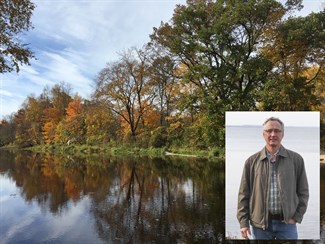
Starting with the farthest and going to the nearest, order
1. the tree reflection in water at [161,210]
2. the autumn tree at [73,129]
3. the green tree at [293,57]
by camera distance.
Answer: the autumn tree at [73,129], the green tree at [293,57], the tree reflection in water at [161,210]

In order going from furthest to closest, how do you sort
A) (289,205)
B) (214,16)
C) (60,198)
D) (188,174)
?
(214,16), (188,174), (60,198), (289,205)

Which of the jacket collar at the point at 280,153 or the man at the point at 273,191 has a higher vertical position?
the jacket collar at the point at 280,153

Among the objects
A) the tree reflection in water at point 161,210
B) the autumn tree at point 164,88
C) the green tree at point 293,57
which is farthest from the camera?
the autumn tree at point 164,88

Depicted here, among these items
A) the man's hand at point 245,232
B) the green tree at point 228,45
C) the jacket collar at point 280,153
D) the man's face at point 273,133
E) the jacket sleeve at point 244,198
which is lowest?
the man's hand at point 245,232

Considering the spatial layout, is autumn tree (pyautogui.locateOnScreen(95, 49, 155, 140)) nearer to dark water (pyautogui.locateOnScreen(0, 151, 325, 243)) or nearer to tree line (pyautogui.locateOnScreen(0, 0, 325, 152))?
tree line (pyautogui.locateOnScreen(0, 0, 325, 152))

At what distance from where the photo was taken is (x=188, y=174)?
1572cm

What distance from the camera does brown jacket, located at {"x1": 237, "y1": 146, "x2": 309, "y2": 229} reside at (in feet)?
12.8

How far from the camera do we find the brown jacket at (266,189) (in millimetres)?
3889

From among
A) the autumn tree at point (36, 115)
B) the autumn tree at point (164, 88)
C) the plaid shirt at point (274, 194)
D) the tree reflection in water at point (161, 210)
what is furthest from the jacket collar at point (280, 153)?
the autumn tree at point (36, 115)

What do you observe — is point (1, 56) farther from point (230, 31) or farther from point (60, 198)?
point (230, 31)

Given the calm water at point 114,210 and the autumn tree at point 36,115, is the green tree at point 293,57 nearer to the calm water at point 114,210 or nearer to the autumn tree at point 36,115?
the calm water at point 114,210

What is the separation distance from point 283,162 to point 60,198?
8641 millimetres

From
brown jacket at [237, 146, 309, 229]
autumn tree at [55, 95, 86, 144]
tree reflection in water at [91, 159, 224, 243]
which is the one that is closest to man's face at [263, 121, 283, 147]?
A: brown jacket at [237, 146, 309, 229]

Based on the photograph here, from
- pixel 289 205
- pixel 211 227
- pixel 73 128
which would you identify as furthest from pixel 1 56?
pixel 73 128
